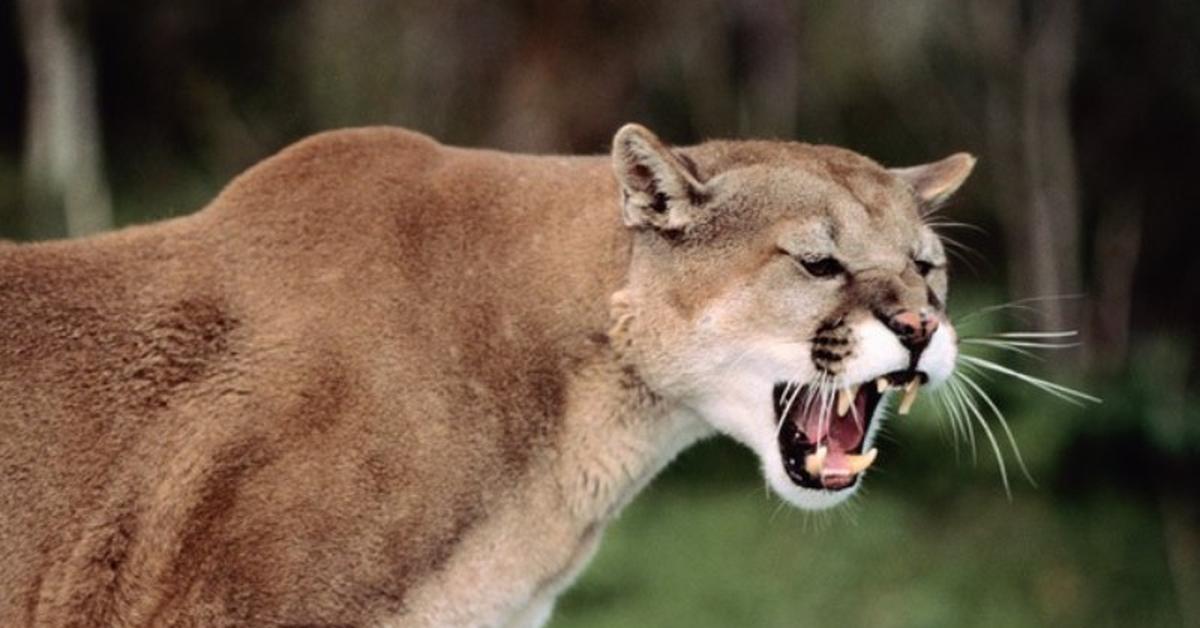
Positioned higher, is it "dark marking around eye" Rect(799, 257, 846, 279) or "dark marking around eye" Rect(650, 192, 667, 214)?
"dark marking around eye" Rect(650, 192, 667, 214)

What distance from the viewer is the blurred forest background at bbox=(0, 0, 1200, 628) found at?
1438 centimetres

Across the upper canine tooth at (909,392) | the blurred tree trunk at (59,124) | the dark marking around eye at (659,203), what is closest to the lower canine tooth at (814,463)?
the upper canine tooth at (909,392)

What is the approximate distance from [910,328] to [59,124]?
49.3ft

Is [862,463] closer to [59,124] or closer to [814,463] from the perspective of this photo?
[814,463]

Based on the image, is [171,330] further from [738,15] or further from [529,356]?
[738,15]

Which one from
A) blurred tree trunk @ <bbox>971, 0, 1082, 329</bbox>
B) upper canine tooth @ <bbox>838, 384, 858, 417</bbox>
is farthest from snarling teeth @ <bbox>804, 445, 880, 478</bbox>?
blurred tree trunk @ <bbox>971, 0, 1082, 329</bbox>

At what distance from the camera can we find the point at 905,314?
7781 mm

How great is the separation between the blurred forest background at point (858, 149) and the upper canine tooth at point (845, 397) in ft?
10.7

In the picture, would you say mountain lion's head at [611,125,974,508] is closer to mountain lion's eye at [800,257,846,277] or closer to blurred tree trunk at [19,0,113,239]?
mountain lion's eye at [800,257,846,277]

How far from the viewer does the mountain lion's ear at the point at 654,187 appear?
26.0ft

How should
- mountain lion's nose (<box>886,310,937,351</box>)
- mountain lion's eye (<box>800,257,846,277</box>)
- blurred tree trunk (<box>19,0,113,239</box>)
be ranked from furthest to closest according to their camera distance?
blurred tree trunk (<box>19,0,113,239</box>) < mountain lion's eye (<box>800,257,846,277</box>) < mountain lion's nose (<box>886,310,937,351</box>)

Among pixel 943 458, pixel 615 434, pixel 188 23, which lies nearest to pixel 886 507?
pixel 943 458

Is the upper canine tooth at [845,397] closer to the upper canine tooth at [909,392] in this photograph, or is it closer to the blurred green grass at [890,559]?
the upper canine tooth at [909,392]

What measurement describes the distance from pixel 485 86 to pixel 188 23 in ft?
18.6
